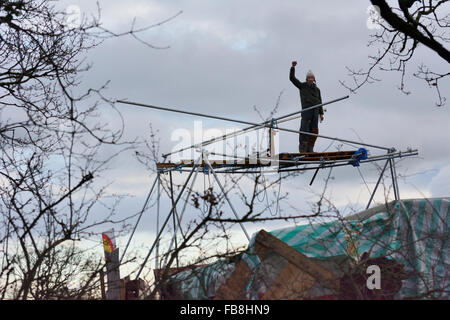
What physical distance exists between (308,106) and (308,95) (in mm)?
237

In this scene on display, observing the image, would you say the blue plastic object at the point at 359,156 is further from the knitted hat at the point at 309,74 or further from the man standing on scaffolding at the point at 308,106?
the knitted hat at the point at 309,74

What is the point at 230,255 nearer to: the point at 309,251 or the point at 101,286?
the point at 101,286

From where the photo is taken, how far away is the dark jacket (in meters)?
10.3

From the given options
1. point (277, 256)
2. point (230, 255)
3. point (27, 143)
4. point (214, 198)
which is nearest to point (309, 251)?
point (277, 256)

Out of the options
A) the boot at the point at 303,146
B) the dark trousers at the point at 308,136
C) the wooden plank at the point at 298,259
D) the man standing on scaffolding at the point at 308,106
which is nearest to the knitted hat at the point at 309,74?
the man standing on scaffolding at the point at 308,106

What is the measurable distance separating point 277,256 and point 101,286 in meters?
1.48

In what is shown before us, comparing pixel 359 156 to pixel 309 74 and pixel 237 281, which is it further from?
pixel 237 281

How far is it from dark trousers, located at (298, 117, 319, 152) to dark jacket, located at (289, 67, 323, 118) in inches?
3.9

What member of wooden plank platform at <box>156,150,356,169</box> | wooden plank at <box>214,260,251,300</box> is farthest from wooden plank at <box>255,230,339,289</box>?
wooden plank platform at <box>156,150,356,169</box>

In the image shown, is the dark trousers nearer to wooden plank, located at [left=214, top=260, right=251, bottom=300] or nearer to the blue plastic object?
the blue plastic object
